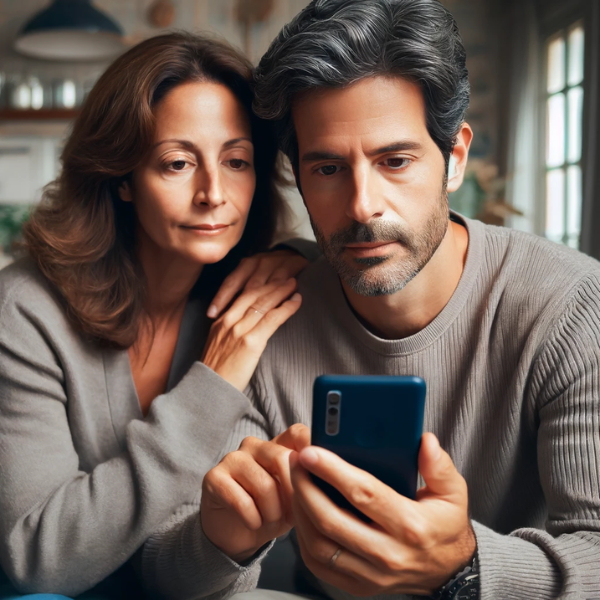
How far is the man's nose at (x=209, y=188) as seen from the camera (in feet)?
4.43

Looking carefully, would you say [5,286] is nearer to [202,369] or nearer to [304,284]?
[202,369]

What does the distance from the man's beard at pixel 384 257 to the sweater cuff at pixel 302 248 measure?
0.28 m

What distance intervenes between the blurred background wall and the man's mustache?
118 inches

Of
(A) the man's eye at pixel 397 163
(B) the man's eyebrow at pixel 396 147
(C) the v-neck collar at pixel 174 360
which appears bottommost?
(C) the v-neck collar at pixel 174 360

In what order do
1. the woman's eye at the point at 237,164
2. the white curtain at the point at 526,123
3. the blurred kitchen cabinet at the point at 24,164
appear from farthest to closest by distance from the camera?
the blurred kitchen cabinet at the point at 24,164 < the white curtain at the point at 526,123 < the woman's eye at the point at 237,164

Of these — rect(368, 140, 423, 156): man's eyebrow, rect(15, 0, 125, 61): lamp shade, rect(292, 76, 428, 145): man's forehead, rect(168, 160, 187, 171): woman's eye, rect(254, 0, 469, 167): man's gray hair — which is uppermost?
rect(15, 0, 125, 61): lamp shade

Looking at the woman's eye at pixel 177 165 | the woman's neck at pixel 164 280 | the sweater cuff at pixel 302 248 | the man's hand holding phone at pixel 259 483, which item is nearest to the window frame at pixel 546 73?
the sweater cuff at pixel 302 248

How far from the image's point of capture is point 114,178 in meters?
1.51

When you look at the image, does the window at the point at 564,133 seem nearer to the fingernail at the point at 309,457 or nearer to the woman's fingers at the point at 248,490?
the woman's fingers at the point at 248,490

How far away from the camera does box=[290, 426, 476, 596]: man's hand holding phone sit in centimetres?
79

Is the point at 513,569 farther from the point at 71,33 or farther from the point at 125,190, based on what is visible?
the point at 71,33

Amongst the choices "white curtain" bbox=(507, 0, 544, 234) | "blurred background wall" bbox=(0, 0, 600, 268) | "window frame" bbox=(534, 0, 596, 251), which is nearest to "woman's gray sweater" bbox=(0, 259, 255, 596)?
"window frame" bbox=(534, 0, 596, 251)

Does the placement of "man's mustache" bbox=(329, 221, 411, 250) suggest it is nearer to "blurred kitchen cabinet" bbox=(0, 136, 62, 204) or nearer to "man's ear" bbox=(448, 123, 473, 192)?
"man's ear" bbox=(448, 123, 473, 192)

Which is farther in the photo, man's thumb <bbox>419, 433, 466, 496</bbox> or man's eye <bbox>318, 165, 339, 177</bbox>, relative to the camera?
man's eye <bbox>318, 165, 339, 177</bbox>
